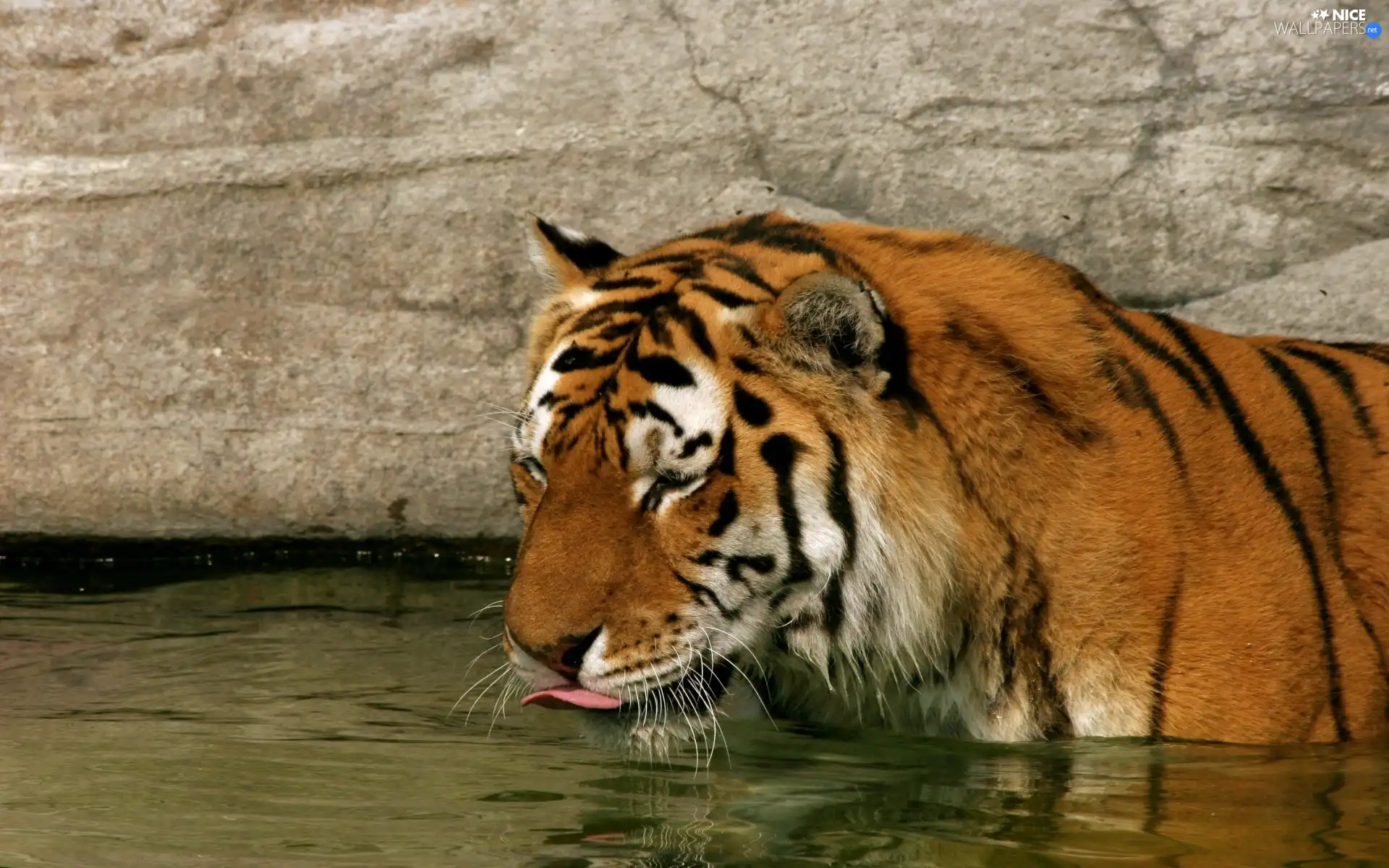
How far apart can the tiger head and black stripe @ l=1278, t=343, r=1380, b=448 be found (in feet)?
2.58

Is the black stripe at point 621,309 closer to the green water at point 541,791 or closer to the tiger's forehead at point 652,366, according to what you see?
the tiger's forehead at point 652,366

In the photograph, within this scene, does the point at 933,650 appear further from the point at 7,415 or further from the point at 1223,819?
the point at 7,415

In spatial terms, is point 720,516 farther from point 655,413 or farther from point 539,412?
point 539,412

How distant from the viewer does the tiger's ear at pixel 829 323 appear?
210cm

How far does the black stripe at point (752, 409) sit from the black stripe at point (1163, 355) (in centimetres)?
59

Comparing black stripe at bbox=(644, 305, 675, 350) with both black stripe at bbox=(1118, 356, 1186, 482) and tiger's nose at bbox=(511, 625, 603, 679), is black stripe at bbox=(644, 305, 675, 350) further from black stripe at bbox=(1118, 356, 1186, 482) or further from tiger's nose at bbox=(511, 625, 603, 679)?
black stripe at bbox=(1118, 356, 1186, 482)

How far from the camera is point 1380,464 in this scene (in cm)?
249

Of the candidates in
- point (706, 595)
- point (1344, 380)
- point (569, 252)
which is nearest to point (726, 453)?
point (706, 595)

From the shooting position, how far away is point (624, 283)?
8.20ft

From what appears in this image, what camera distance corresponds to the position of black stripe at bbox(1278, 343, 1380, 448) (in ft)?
8.34

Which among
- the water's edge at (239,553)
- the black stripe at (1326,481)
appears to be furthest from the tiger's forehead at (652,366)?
the water's edge at (239,553)

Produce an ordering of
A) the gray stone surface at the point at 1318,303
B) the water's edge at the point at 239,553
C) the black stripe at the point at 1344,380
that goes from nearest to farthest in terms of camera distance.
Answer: the black stripe at the point at 1344,380 → the gray stone surface at the point at 1318,303 → the water's edge at the point at 239,553

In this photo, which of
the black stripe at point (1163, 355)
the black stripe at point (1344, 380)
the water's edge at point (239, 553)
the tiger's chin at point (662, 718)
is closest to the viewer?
the tiger's chin at point (662, 718)

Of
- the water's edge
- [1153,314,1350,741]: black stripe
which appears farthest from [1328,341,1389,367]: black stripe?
the water's edge
